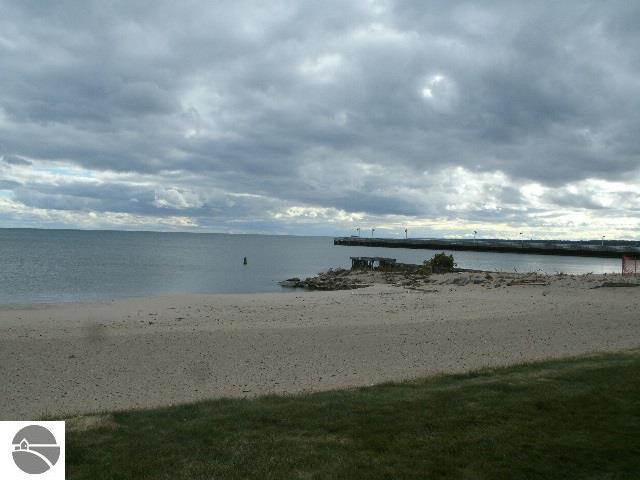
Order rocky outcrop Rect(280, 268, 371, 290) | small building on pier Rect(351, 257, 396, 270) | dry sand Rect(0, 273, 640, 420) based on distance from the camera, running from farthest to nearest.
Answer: small building on pier Rect(351, 257, 396, 270) < rocky outcrop Rect(280, 268, 371, 290) < dry sand Rect(0, 273, 640, 420)

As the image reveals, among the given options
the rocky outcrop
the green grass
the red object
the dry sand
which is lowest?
the rocky outcrop

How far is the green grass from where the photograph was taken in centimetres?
445

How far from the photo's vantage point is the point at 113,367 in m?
10.4

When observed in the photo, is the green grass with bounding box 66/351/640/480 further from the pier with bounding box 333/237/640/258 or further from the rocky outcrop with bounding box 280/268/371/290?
the pier with bounding box 333/237/640/258

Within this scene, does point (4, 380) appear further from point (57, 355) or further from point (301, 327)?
point (301, 327)

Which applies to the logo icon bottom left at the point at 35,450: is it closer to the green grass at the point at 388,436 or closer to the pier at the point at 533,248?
the green grass at the point at 388,436

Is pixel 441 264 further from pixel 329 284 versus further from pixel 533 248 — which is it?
pixel 533 248

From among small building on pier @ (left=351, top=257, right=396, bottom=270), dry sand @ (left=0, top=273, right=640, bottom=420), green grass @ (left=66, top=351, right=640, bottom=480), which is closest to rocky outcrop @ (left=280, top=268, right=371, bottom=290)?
small building on pier @ (left=351, top=257, right=396, bottom=270)

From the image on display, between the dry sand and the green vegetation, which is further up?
the green vegetation

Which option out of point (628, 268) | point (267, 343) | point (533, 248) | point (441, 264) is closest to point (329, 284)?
point (441, 264)

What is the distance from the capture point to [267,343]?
12.7m

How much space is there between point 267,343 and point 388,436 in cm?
772

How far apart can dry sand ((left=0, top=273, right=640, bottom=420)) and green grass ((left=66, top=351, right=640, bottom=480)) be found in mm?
2088

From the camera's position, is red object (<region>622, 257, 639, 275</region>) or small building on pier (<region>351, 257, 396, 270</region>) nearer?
red object (<region>622, 257, 639, 275</region>)
